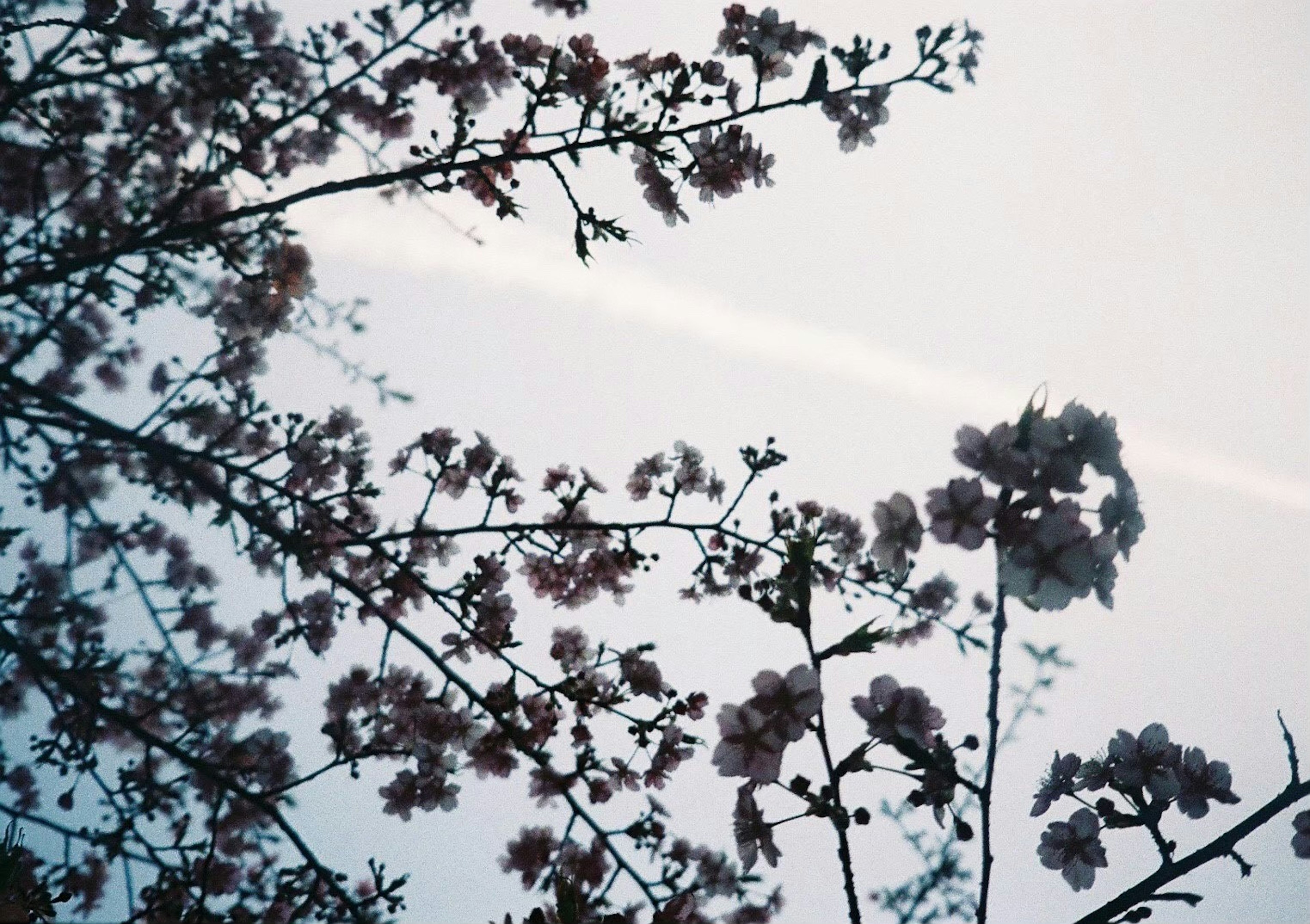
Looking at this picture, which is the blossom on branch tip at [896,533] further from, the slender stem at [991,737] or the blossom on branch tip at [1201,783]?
the blossom on branch tip at [1201,783]

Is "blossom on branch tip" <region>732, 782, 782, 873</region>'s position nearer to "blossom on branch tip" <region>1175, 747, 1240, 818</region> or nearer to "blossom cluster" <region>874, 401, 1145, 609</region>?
"blossom cluster" <region>874, 401, 1145, 609</region>

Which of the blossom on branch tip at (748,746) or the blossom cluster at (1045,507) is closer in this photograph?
the blossom cluster at (1045,507)

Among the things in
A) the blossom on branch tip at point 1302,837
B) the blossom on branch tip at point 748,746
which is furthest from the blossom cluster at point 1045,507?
the blossom on branch tip at point 1302,837

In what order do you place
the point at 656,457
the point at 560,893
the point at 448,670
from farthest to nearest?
1. the point at 656,457
2. the point at 448,670
3. the point at 560,893

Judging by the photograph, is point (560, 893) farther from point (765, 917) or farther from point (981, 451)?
point (765, 917)

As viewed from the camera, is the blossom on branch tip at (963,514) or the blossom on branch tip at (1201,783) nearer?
the blossom on branch tip at (963,514)

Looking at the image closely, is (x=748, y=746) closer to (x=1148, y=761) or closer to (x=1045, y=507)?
(x=1045, y=507)

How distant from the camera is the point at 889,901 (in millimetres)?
6469

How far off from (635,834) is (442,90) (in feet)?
17.1

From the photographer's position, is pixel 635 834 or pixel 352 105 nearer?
pixel 635 834

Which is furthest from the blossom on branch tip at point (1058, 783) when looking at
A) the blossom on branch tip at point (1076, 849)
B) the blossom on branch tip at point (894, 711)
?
the blossom on branch tip at point (894, 711)

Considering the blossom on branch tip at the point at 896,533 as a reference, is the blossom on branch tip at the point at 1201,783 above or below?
below

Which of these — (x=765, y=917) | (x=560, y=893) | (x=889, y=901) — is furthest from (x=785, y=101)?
(x=889, y=901)

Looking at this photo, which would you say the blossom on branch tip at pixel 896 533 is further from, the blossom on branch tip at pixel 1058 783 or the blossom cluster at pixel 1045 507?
the blossom on branch tip at pixel 1058 783
